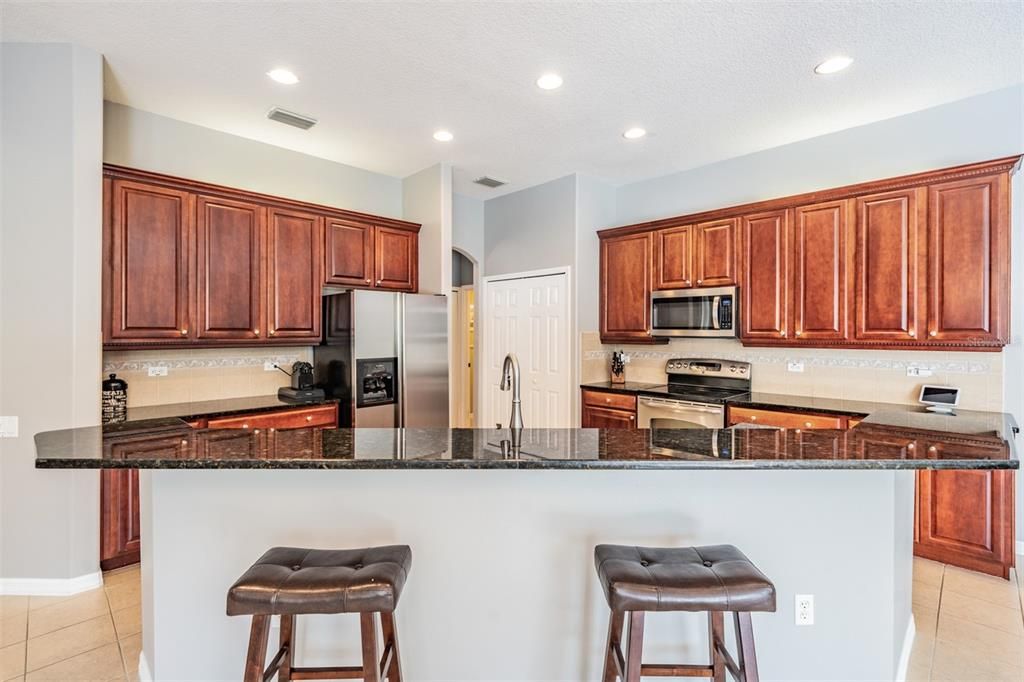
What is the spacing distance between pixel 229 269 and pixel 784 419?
3.98 m

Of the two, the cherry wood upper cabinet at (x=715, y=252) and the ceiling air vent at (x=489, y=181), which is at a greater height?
the ceiling air vent at (x=489, y=181)

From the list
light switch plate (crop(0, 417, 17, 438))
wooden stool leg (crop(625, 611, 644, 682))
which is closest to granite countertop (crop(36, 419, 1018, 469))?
wooden stool leg (crop(625, 611, 644, 682))

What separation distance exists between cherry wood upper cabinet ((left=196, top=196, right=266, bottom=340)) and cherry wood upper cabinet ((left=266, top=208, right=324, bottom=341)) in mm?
85

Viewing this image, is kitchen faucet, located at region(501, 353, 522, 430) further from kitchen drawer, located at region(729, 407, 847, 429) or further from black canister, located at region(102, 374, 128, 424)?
black canister, located at region(102, 374, 128, 424)

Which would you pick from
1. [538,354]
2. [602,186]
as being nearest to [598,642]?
[538,354]

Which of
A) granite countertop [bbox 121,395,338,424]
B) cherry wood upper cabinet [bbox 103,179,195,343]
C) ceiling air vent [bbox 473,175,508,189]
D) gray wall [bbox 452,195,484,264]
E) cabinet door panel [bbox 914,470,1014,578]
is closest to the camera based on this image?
cabinet door panel [bbox 914,470,1014,578]

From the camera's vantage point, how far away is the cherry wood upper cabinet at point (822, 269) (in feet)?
11.8

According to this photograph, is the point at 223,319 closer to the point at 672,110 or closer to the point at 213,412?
the point at 213,412

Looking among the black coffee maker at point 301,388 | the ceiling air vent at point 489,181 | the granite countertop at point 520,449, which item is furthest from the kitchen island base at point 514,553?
the ceiling air vent at point 489,181

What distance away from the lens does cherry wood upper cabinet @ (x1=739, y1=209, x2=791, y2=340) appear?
3893 mm

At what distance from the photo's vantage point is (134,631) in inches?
96.6

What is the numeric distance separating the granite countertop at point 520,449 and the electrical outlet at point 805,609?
555 mm

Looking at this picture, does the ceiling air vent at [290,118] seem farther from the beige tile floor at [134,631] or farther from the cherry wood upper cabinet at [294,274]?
the beige tile floor at [134,631]

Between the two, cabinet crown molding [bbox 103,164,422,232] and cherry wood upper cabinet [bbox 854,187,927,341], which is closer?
cabinet crown molding [bbox 103,164,422,232]
